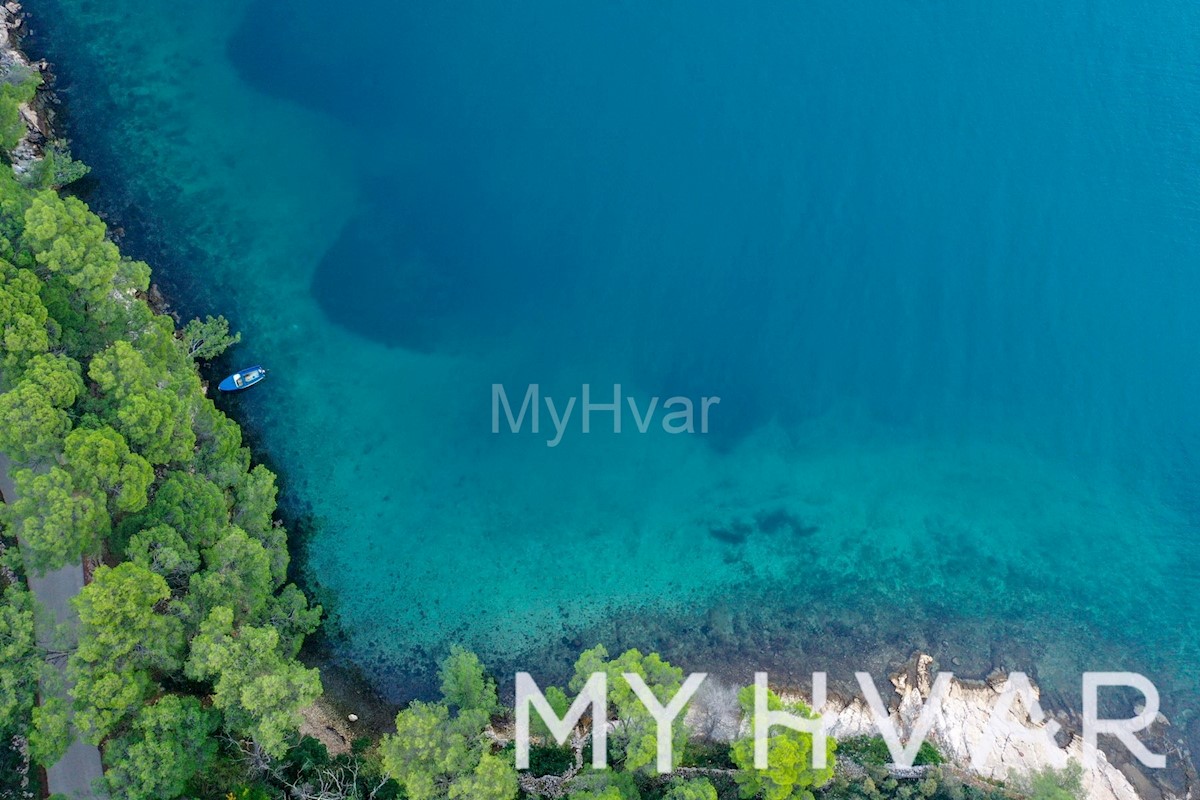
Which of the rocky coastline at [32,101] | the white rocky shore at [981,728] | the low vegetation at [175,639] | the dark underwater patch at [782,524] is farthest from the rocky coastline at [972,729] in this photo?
the rocky coastline at [32,101]

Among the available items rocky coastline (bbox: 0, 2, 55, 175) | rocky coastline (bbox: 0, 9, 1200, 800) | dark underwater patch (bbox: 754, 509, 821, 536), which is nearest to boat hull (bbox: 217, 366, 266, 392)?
rocky coastline (bbox: 0, 2, 55, 175)

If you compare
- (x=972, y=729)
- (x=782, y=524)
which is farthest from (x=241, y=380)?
(x=972, y=729)

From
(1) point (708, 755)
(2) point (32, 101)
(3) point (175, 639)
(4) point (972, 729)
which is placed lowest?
(1) point (708, 755)

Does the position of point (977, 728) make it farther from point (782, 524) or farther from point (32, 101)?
point (32, 101)

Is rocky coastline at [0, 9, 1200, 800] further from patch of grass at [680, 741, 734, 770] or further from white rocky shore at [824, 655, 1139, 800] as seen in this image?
patch of grass at [680, 741, 734, 770]

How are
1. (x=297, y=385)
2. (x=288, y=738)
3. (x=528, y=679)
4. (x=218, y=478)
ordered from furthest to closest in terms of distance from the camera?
(x=297, y=385) → (x=528, y=679) → (x=218, y=478) → (x=288, y=738)

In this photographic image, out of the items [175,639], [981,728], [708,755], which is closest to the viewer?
[175,639]

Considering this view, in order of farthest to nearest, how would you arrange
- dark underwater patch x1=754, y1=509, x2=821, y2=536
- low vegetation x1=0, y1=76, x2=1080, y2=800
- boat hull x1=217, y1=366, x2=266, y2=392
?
dark underwater patch x1=754, y1=509, x2=821, y2=536 < boat hull x1=217, y1=366, x2=266, y2=392 < low vegetation x1=0, y1=76, x2=1080, y2=800

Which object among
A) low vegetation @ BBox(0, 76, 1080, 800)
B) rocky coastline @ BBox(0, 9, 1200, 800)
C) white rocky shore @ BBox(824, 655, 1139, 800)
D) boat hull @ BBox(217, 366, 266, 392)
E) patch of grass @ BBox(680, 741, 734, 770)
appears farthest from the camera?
boat hull @ BBox(217, 366, 266, 392)

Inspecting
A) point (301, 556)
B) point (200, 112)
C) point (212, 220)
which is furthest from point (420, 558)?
point (200, 112)

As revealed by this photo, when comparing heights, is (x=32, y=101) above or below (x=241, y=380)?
above

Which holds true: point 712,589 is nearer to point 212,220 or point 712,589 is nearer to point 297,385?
point 297,385
